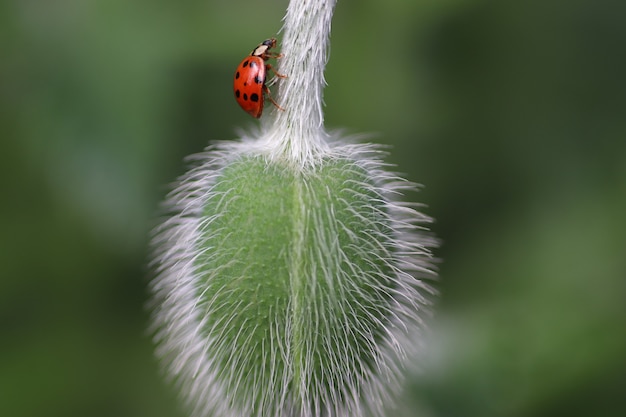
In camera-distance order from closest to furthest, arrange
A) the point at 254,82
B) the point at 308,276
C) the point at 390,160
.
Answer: the point at 308,276 < the point at 254,82 < the point at 390,160

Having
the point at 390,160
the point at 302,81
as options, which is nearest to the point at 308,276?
the point at 302,81

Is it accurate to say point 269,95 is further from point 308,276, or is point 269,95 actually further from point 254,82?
point 308,276

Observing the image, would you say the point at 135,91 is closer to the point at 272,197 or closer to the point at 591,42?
the point at 272,197

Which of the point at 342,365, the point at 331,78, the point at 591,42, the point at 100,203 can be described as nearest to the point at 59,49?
the point at 100,203

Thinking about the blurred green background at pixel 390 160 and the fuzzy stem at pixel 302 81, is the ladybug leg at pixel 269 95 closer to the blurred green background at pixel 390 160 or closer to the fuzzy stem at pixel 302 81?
the fuzzy stem at pixel 302 81

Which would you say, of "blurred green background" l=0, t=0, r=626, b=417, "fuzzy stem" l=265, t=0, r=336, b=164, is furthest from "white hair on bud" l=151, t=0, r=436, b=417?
"blurred green background" l=0, t=0, r=626, b=417
